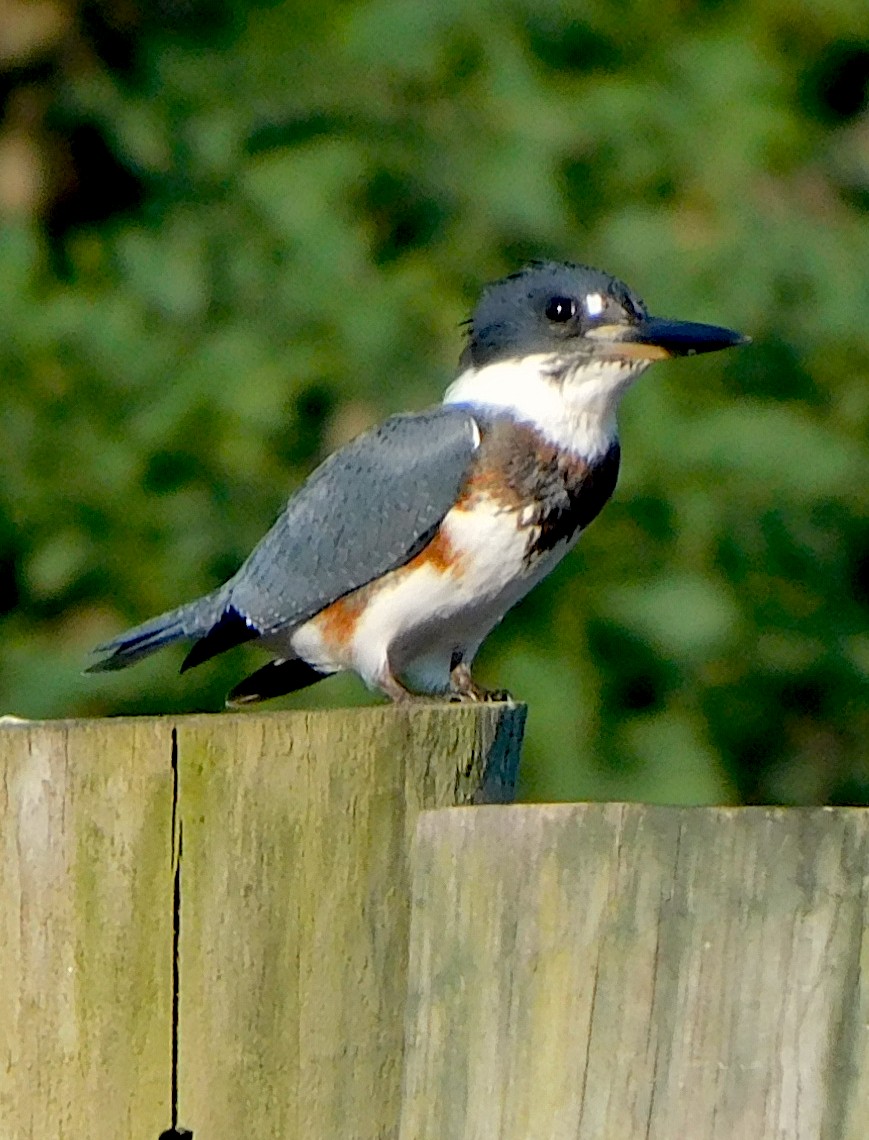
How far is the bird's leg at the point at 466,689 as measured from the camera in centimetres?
332

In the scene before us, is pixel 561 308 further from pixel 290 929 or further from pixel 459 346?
pixel 290 929

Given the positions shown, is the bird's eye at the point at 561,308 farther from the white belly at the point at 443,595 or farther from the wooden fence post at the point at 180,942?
the wooden fence post at the point at 180,942

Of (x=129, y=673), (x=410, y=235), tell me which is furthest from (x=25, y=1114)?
(x=410, y=235)

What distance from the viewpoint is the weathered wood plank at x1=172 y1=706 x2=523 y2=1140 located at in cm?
178

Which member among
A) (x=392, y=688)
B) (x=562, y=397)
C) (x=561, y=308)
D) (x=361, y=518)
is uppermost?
(x=561, y=308)

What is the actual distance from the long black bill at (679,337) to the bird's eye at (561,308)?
3.7 inches

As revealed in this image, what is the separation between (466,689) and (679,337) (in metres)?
0.63

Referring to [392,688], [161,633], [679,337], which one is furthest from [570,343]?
[161,633]

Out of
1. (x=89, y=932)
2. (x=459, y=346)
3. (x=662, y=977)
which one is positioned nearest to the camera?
(x=662, y=977)

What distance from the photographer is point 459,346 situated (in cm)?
396

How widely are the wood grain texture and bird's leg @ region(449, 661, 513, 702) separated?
155cm

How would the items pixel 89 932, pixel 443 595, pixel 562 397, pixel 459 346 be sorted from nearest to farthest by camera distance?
pixel 89 932 → pixel 443 595 → pixel 562 397 → pixel 459 346

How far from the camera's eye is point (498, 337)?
3.46 metres

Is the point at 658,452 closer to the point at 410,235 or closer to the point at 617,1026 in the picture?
the point at 410,235
